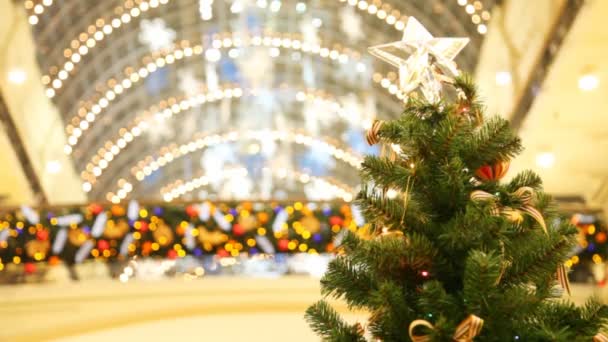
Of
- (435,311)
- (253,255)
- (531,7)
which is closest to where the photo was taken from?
(435,311)

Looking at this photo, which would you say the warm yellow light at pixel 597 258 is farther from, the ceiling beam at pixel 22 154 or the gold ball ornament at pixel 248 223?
the ceiling beam at pixel 22 154

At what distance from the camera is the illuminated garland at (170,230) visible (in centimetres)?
795

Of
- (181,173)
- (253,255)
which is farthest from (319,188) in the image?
(253,255)

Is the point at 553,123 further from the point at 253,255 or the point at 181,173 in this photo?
the point at 181,173

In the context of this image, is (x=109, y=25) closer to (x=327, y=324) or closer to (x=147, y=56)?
(x=147, y=56)

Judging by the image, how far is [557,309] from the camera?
2424 millimetres

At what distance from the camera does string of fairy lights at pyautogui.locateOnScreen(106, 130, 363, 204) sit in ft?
71.7

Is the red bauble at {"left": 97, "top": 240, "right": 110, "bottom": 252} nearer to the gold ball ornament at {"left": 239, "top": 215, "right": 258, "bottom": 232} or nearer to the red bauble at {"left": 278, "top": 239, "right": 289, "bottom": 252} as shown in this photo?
the gold ball ornament at {"left": 239, "top": 215, "right": 258, "bottom": 232}

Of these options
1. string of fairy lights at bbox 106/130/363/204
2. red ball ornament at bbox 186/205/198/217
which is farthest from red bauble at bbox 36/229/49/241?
string of fairy lights at bbox 106/130/363/204

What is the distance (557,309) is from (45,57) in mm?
14305

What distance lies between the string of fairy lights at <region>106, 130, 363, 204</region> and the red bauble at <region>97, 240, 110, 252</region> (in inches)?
546

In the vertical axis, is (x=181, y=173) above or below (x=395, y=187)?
above

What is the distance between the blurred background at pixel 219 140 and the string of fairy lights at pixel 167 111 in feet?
0.16

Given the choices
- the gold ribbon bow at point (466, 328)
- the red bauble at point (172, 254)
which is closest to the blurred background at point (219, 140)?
the red bauble at point (172, 254)
